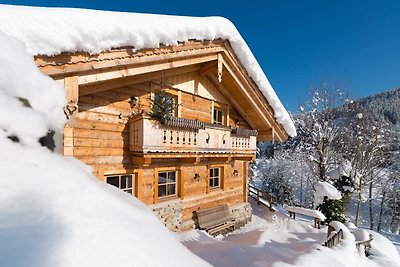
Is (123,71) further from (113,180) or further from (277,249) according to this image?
(277,249)

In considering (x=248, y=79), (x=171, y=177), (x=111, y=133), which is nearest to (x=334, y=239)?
(x=171, y=177)

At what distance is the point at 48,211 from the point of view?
108 cm

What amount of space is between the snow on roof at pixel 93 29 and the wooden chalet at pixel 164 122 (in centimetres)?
24

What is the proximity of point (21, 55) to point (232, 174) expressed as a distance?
31.4 ft

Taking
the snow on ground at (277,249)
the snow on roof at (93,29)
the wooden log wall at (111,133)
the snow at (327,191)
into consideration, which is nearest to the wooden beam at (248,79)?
the snow on roof at (93,29)

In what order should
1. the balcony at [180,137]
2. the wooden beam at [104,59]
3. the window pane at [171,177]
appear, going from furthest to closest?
the window pane at [171,177], the balcony at [180,137], the wooden beam at [104,59]

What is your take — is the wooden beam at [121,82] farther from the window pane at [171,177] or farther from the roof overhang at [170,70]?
the window pane at [171,177]

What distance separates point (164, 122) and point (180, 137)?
0.84 m

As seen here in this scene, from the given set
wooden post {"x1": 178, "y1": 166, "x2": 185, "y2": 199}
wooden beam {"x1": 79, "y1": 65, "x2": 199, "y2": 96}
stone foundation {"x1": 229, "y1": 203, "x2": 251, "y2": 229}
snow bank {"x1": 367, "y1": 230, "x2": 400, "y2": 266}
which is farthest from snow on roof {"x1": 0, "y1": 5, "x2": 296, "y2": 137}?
snow bank {"x1": 367, "y1": 230, "x2": 400, "y2": 266}

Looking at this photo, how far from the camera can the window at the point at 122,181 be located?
249 inches

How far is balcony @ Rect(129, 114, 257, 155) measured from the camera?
235 inches

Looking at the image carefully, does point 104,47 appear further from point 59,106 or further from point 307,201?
point 307,201

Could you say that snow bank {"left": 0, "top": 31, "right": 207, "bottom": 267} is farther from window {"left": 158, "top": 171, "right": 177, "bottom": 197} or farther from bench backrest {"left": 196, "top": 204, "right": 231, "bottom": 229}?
bench backrest {"left": 196, "top": 204, "right": 231, "bottom": 229}

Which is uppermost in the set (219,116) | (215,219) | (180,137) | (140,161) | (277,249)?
(219,116)
